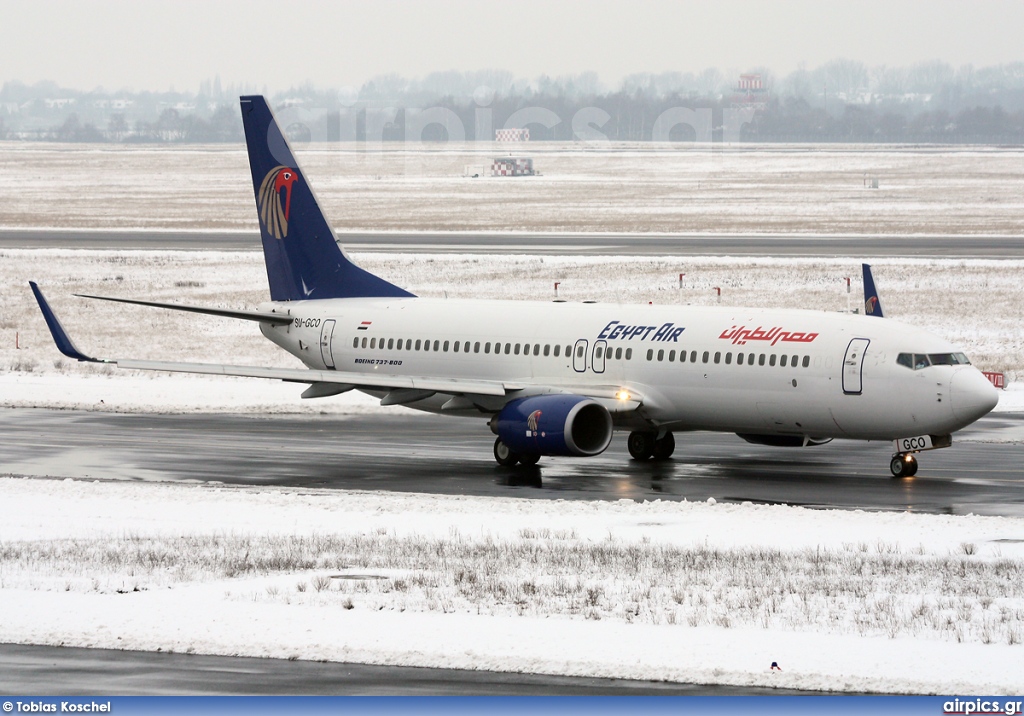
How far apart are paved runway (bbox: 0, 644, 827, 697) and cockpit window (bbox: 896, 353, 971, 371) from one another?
17.9 meters

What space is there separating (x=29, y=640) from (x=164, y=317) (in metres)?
47.9

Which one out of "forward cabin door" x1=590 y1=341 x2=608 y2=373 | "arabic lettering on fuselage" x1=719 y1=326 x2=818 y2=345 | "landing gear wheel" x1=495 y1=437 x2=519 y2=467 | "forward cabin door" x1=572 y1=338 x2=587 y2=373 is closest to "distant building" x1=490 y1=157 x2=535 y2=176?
"forward cabin door" x1=572 y1=338 x2=587 y2=373

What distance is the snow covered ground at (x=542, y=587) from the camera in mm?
17469

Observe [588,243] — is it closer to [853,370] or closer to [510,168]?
[853,370]

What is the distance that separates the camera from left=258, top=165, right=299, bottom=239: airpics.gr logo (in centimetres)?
→ 4231

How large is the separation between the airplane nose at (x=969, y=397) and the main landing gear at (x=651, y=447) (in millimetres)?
7219

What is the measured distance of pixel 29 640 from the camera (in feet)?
60.2

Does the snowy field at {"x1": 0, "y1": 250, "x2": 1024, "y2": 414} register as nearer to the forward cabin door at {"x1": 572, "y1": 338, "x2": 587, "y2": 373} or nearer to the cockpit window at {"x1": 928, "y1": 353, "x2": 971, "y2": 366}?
the forward cabin door at {"x1": 572, "y1": 338, "x2": 587, "y2": 373}

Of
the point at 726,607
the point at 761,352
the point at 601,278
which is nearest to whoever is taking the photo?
the point at 726,607

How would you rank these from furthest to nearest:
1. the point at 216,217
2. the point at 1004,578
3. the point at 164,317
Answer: the point at 216,217 → the point at 164,317 → the point at 1004,578

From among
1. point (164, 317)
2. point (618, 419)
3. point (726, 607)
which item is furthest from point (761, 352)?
point (164, 317)

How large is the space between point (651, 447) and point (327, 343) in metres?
9.43

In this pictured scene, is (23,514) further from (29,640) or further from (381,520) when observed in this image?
(29,640)

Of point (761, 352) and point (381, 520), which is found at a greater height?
point (761, 352)
